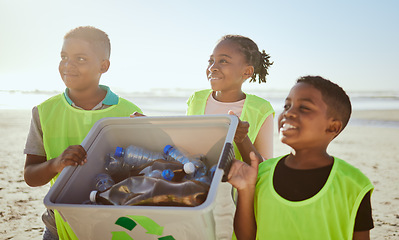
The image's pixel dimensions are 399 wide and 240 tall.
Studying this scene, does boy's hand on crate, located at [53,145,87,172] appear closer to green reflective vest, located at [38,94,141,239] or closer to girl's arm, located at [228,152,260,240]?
green reflective vest, located at [38,94,141,239]

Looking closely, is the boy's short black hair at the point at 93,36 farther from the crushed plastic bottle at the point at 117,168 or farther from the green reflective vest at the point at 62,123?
the crushed plastic bottle at the point at 117,168

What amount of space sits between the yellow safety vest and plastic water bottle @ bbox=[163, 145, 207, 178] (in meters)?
0.33

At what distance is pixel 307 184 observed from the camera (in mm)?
1513

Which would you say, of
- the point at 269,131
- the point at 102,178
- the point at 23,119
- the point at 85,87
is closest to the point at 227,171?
the point at 102,178

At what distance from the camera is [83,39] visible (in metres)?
2.04

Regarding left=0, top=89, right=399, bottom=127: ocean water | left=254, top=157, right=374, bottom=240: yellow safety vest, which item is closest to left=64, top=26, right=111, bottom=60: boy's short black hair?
left=254, top=157, right=374, bottom=240: yellow safety vest

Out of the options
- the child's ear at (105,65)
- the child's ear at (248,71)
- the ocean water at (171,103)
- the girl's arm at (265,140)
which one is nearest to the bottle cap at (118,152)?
the child's ear at (105,65)

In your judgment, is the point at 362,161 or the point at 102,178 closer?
Result: the point at 102,178

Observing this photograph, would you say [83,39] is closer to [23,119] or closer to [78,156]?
[78,156]

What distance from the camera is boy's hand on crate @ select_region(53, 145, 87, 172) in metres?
1.52

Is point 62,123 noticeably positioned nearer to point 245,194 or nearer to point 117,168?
point 117,168

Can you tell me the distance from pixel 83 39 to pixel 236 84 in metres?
1.00

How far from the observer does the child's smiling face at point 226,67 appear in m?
2.33

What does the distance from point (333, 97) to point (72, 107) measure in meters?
1.37
